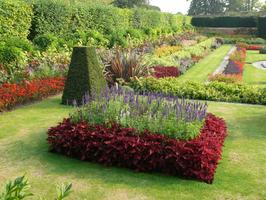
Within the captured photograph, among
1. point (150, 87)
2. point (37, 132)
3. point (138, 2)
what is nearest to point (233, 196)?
point (37, 132)

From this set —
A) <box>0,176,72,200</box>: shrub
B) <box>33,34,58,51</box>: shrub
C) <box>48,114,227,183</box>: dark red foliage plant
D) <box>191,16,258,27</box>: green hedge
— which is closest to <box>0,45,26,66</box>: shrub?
<box>33,34,58,51</box>: shrub

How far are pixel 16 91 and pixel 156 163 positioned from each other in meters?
4.73

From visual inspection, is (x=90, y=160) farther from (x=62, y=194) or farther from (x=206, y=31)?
(x=206, y=31)

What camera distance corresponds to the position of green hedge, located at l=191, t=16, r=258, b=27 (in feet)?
164

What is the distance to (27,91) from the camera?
9.02 m

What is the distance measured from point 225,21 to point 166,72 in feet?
131

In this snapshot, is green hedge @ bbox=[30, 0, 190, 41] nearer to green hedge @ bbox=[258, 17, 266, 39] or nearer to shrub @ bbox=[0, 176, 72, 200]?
shrub @ bbox=[0, 176, 72, 200]

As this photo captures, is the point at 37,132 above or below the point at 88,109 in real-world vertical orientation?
below

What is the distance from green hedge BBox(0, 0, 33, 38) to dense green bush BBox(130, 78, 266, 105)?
450 centimetres

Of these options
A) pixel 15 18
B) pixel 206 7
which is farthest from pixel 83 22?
pixel 206 7

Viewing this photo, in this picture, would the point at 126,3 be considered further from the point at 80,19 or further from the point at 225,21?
the point at 80,19

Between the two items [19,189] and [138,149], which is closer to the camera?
[19,189]

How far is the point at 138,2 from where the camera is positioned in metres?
54.8

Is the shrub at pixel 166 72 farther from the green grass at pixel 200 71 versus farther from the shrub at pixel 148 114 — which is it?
the shrub at pixel 148 114
